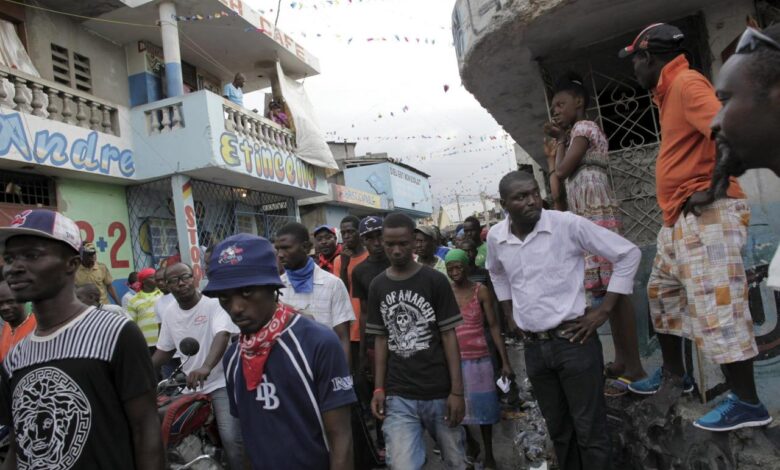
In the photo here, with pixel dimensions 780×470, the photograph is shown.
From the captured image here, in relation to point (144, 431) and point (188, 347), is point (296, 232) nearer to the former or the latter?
point (188, 347)

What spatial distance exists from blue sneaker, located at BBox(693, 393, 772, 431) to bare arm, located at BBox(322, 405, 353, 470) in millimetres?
1794

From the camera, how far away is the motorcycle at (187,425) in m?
2.91

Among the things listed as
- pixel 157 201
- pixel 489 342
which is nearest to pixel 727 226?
pixel 489 342

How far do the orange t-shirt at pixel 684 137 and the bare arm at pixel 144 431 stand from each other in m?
2.55

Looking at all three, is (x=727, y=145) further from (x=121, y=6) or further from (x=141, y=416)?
(x=121, y=6)

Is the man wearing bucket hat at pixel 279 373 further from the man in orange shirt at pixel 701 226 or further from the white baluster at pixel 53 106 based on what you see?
the white baluster at pixel 53 106

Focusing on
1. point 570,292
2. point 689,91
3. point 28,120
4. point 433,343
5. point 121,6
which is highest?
point 121,6

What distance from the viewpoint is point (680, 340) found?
9.96 feet

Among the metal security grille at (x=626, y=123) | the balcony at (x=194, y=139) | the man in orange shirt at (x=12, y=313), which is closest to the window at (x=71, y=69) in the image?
the balcony at (x=194, y=139)

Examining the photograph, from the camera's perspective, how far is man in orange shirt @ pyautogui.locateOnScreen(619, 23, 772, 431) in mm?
2395

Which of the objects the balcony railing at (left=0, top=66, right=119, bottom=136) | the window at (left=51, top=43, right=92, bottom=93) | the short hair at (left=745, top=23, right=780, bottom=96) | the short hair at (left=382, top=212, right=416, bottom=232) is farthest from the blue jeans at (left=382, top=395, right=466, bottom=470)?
the window at (left=51, top=43, right=92, bottom=93)

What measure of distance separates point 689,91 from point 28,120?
7.95 m

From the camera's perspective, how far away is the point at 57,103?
7.78 metres

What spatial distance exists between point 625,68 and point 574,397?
267 cm
